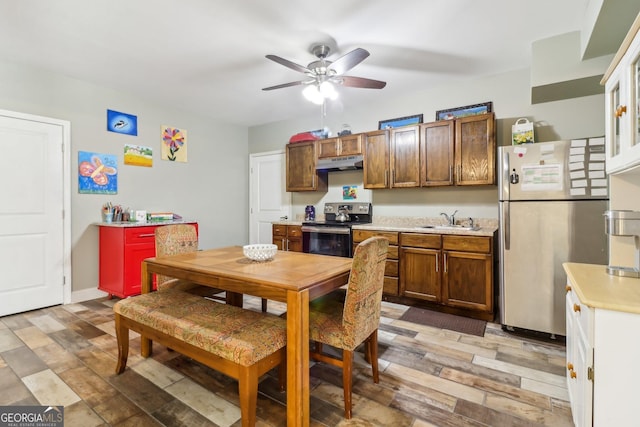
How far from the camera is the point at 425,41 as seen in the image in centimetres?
273

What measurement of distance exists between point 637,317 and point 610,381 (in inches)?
10.4

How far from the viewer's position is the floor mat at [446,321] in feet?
9.23

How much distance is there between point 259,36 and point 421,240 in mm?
2561

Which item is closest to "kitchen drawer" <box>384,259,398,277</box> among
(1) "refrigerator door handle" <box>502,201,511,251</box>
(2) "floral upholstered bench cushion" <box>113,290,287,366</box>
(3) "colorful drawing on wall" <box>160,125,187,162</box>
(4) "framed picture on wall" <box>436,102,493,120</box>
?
(1) "refrigerator door handle" <box>502,201,511,251</box>

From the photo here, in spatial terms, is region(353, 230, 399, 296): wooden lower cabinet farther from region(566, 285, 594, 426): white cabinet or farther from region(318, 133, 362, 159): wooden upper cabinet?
region(566, 285, 594, 426): white cabinet

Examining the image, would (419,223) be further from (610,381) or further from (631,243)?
(610,381)

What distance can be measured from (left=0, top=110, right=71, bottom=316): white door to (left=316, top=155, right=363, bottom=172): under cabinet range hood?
3104 mm

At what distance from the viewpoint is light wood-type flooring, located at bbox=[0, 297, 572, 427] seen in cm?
164

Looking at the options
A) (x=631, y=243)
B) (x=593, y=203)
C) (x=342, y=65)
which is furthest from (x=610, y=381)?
(x=342, y=65)

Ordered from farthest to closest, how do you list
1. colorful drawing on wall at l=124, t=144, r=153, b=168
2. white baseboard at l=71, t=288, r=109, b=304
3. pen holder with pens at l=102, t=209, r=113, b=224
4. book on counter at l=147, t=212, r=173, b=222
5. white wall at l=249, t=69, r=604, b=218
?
book on counter at l=147, t=212, r=173, b=222 < colorful drawing on wall at l=124, t=144, r=153, b=168 < pen holder with pens at l=102, t=209, r=113, b=224 < white baseboard at l=71, t=288, r=109, b=304 < white wall at l=249, t=69, r=604, b=218

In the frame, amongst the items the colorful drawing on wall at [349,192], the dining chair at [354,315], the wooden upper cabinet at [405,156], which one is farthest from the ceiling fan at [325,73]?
the colorful drawing on wall at [349,192]

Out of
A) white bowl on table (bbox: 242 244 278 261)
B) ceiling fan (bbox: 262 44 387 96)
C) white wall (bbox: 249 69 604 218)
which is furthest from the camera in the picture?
white wall (bbox: 249 69 604 218)

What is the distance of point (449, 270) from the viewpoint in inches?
123

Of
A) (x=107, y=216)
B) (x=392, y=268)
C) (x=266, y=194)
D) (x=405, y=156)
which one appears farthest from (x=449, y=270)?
(x=107, y=216)
